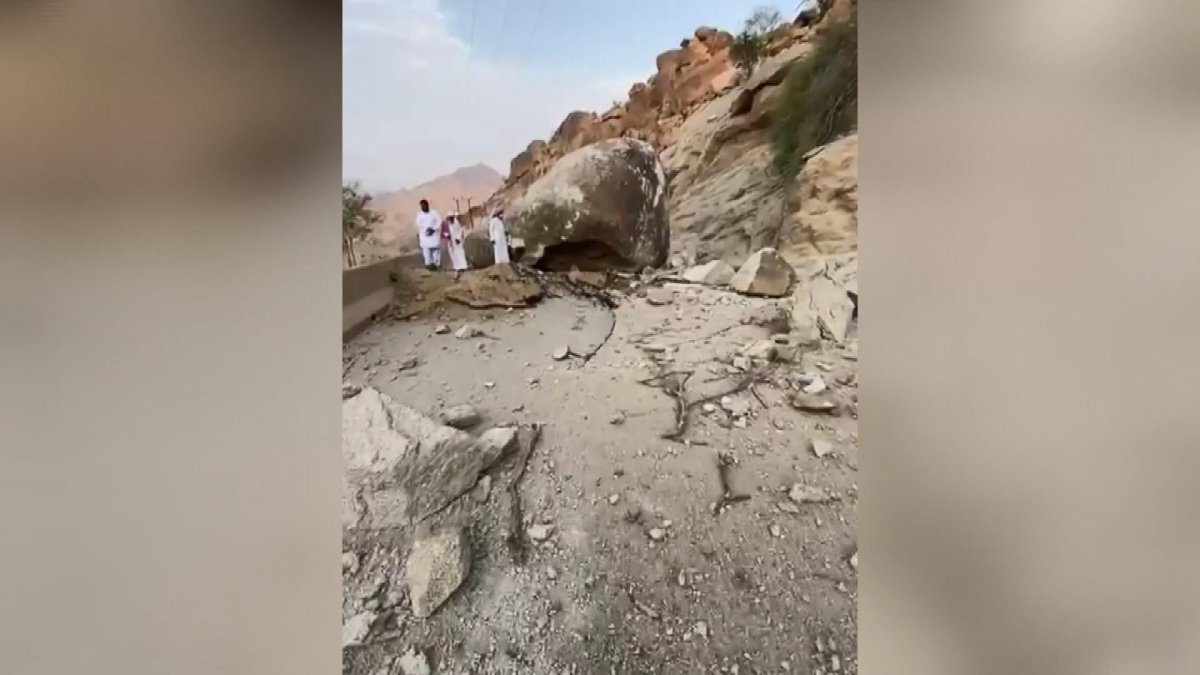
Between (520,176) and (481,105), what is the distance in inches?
4.4

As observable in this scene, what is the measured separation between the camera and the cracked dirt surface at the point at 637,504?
1.00 meters

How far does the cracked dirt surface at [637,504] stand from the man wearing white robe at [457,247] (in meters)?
0.06

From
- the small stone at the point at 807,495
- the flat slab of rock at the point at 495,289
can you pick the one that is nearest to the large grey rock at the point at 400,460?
the flat slab of rock at the point at 495,289

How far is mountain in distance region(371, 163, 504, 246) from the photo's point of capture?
39.0 inches

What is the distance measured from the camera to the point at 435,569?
985mm

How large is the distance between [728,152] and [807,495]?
49 cm

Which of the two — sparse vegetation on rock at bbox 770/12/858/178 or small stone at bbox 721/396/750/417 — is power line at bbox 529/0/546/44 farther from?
small stone at bbox 721/396/750/417

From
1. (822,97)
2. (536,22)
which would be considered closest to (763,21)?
(822,97)

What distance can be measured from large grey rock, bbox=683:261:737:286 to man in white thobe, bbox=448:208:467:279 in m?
0.31

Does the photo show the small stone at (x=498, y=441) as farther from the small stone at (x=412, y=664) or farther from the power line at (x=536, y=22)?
the power line at (x=536, y=22)

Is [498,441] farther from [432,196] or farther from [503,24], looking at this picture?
[503,24]
